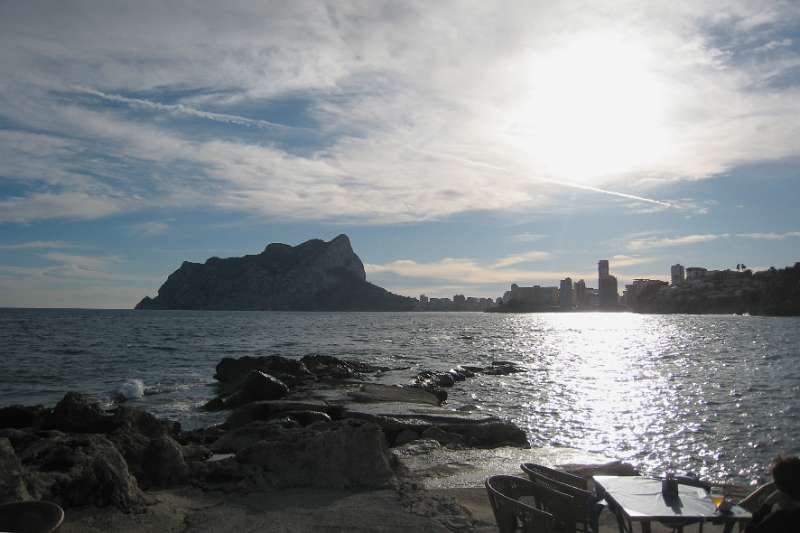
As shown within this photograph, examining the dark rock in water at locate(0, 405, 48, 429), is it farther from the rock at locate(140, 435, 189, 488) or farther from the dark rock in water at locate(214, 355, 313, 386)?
the dark rock in water at locate(214, 355, 313, 386)

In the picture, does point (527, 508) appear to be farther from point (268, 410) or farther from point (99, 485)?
point (268, 410)

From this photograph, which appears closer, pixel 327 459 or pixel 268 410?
pixel 327 459

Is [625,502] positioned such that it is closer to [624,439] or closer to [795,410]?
[624,439]

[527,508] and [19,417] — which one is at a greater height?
[527,508]

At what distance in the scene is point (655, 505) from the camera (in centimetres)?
515

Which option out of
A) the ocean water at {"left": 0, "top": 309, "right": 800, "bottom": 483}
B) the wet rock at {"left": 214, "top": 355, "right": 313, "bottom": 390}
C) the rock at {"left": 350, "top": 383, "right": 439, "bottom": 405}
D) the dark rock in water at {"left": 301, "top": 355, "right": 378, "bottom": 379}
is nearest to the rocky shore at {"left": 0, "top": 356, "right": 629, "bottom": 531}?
the rock at {"left": 350, "top": 383, "right": 439, "bottom": 405}

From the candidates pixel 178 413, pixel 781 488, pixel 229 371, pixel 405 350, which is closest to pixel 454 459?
pixel 781 488

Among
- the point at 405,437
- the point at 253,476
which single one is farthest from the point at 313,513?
the point at 405,437

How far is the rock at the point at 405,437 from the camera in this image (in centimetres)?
1225

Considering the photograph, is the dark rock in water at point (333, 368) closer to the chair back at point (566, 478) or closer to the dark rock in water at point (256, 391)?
the dark rock in water at point (256, 391)

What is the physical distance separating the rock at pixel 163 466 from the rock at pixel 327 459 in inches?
29.8

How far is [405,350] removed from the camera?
48500 mm

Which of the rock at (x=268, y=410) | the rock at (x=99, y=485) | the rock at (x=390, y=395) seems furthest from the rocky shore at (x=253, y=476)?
the rock at (x=390, y=395)

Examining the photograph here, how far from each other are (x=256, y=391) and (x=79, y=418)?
7.11 m
